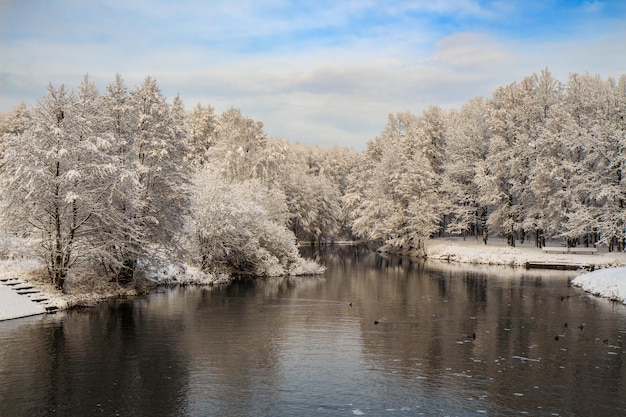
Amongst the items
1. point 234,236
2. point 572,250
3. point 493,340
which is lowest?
point 493,340

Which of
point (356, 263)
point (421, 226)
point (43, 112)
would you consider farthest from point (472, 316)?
point (421, 226)

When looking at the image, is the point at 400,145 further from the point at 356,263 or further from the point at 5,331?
the point at 5,331

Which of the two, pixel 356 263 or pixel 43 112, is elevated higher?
pixel 43 112

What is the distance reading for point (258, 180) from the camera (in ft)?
197

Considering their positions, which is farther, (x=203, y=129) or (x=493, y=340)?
(x=203, y=129)

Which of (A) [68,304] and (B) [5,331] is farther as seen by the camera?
(A) [68,304]

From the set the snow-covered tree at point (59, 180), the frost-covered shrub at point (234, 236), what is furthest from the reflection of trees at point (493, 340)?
the snow-covered tree at point (59, 180)

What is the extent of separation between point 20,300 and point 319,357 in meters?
16.4

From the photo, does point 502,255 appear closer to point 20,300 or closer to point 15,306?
point 20,300

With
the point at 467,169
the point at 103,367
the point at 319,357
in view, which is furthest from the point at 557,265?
the point at 103,367

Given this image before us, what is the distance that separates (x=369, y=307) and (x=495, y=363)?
1156cm

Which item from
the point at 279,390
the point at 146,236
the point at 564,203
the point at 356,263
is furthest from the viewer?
the point at 356,263

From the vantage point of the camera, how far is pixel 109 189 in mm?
31047

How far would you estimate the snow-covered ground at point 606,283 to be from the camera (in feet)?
110
